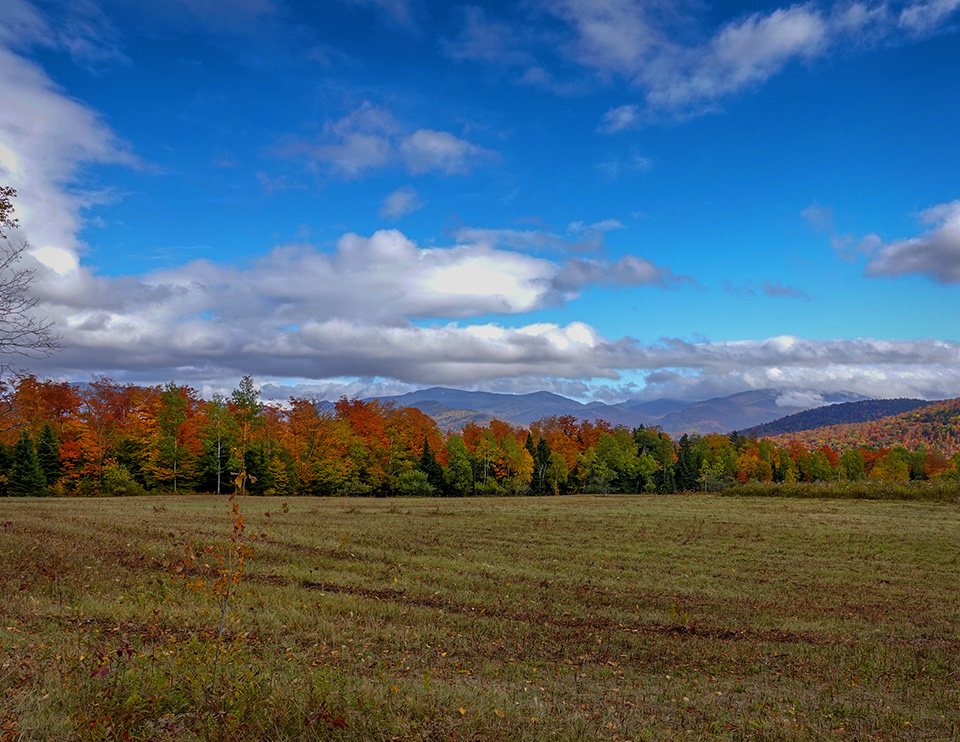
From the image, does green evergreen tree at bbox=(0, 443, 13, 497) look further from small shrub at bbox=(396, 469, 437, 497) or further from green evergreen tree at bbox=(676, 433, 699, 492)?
green evergreen tree at bbox=(676, 433, 699, 492)

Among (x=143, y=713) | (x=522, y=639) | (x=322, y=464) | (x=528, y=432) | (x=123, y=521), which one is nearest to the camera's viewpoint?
(x=143, y=713)

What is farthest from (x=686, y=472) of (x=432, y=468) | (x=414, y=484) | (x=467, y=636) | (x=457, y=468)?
A: (x=467, y=636)

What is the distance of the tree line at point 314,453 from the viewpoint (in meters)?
57.3

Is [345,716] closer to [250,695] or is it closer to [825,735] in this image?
[250,695]

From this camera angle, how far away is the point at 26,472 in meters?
53.8

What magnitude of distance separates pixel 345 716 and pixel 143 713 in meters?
2.26

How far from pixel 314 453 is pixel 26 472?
1066 inches

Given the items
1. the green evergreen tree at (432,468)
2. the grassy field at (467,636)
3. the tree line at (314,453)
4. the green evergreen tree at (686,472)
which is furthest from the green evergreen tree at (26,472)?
the green evergreen tree at (686,472)

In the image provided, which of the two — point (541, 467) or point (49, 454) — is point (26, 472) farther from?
point (541, 467)

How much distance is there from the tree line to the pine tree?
0.32ft

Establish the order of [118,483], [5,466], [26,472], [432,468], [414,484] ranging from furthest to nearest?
[432,468]
[414,484]
[118,483]
[5,466]
[26,472]

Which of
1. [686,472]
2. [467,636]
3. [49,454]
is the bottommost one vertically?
[686,472]

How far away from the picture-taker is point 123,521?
25.6 m

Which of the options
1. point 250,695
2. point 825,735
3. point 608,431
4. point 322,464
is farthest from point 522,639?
point 608,431
